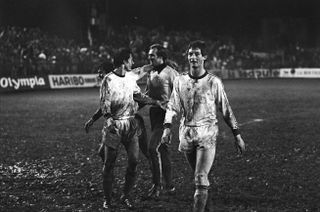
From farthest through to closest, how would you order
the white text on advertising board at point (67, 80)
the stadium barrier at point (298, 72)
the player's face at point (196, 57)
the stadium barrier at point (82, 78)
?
the stadium barrier at point (298, 72)
the white text on advertising board at point (67, 80)
the stadium barrier at point (82, 78)
the player's face at point (196, 57)

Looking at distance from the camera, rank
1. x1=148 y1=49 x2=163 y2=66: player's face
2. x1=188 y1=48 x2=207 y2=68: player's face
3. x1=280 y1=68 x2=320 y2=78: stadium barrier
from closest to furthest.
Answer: x1=188 y1=48 x2=207 y2=68: player's face < x1=148 y1=49 x2=163 y2=66: player's face < x1=280 y1=68 x2=320 y2=78: stadium barrier

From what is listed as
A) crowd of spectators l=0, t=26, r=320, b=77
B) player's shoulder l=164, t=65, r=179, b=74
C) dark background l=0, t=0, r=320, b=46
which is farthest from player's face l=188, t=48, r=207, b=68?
dark background l=0, t=0, r=320, b=46

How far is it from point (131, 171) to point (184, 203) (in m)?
0.91

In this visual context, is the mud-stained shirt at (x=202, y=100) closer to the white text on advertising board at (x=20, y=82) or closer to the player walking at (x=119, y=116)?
the player walking at (x=119, y=116)

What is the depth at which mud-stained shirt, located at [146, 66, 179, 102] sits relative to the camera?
7.88 meters

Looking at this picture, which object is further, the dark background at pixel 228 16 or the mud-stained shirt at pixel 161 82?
the dark background at pixel 228 16

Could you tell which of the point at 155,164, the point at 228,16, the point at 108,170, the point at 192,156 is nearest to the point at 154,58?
the point at 155,164

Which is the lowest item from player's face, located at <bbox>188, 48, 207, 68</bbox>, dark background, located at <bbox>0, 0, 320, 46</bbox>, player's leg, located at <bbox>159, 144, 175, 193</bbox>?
player's leg, located at <bbox>159, 144, 175, 193</bbox>

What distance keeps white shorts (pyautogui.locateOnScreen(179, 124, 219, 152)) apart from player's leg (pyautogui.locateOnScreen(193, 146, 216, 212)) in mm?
70

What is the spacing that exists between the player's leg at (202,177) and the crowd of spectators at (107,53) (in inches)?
950

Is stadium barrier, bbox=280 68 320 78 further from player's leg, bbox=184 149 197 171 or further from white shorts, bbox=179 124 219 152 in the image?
white shorts, bbox=179 124 219 152

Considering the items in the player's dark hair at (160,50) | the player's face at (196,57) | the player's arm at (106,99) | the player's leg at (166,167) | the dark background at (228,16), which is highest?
the dark background at (228,16)

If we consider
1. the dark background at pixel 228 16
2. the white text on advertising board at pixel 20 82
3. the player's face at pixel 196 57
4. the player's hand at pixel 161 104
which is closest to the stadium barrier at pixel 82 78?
the white text on advertising board at pixel 20 82

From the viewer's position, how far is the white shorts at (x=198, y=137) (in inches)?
231
